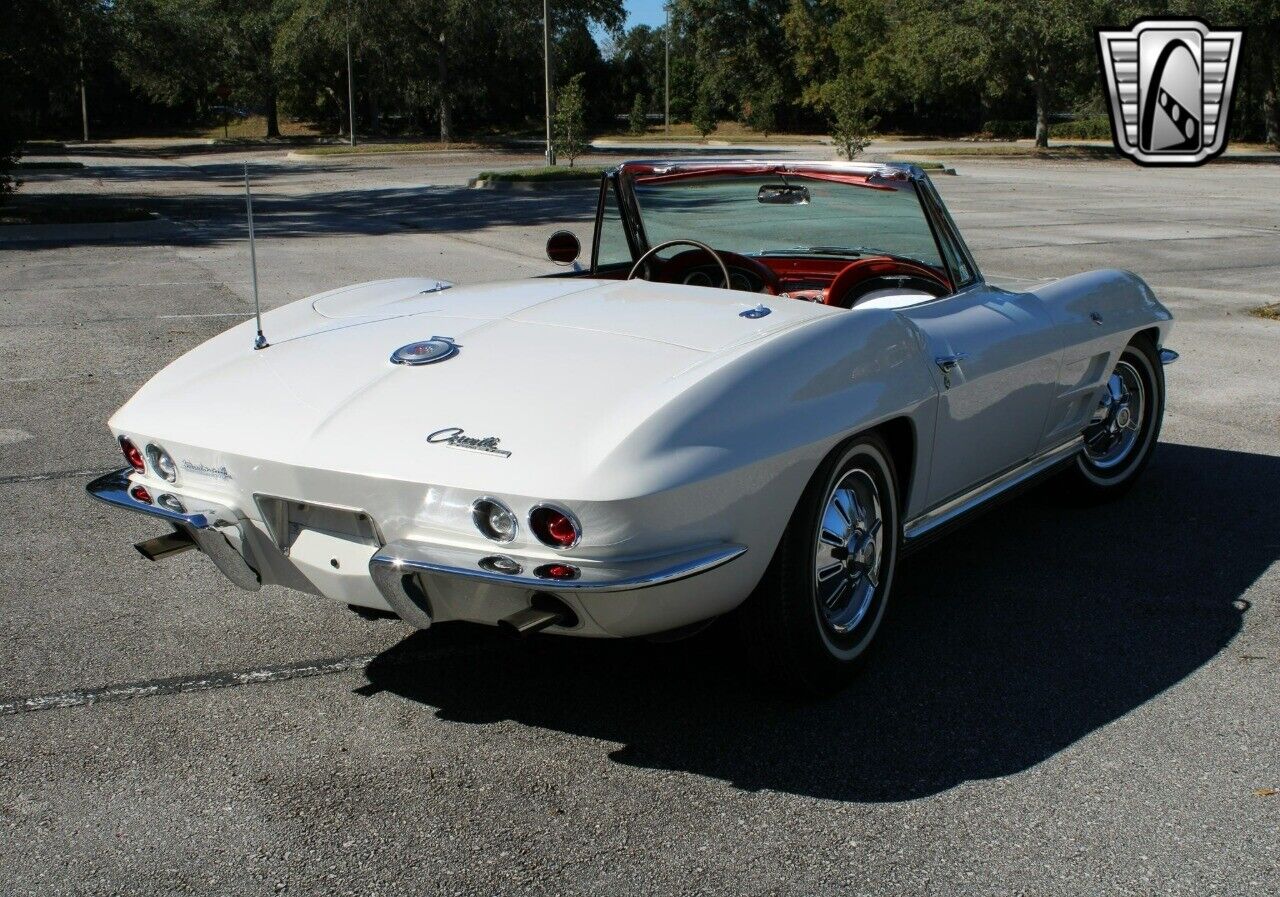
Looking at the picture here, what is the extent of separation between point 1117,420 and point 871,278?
1540 mm

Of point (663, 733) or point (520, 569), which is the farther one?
point (663, 733)

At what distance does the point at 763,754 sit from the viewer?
330cm

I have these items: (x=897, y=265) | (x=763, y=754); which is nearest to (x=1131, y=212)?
(x=897, y=265)

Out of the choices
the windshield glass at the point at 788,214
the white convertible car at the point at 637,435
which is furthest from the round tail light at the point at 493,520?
the windshield glass at the point at 788,214

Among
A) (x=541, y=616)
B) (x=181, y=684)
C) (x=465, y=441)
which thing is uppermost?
(x=465, y=441)

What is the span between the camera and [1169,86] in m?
21.2

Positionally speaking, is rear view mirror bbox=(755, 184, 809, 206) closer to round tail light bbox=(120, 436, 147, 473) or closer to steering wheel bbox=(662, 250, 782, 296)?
steering wheel bbox=(662, 250, 782, 296)

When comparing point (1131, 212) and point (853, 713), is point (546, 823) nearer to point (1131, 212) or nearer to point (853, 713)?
point (853, 713)

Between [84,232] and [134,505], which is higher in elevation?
[134,505]

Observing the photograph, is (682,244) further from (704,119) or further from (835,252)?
(704,119)

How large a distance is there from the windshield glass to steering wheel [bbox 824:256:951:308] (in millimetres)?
54

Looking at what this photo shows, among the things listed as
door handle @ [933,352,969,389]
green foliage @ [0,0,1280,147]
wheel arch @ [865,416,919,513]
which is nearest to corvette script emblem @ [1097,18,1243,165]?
green foliage @ [0,0,1280,147]

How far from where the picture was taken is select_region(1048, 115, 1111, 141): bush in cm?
5056

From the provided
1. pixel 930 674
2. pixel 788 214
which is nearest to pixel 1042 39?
pixel 788 214
